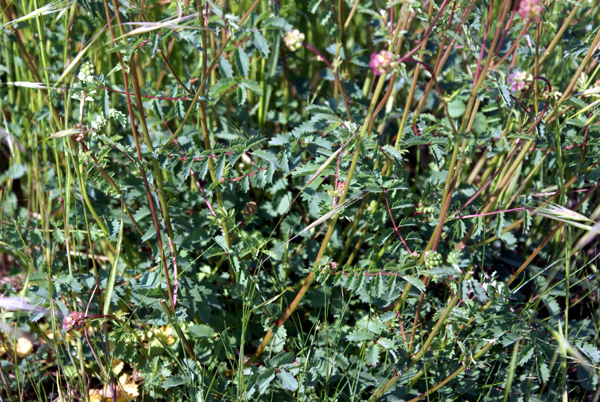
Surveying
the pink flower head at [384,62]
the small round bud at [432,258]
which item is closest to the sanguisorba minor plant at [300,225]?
the small round bud at [432,258]

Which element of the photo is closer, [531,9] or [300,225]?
[531,9]

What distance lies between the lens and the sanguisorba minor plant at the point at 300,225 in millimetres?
1428

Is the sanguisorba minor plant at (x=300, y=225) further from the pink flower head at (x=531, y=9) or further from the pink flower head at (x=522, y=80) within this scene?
the pink flower head at (x=531, y=9)

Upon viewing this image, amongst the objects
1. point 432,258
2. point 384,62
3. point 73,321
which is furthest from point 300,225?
point 384,62

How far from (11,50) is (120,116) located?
134 centimetres

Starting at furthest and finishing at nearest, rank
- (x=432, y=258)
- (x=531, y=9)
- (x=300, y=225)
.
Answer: (x=300, y=225), (x=432, y=258), (x=531, y=9)

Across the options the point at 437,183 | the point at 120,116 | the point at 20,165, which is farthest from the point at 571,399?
the point at 20,165

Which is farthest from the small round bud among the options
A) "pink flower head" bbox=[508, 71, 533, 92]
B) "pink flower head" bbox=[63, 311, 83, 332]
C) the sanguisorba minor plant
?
"pink flower head" bbox=[63, 311, 83, 332]

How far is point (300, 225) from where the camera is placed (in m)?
2.03

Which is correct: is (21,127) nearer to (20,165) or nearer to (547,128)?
(20,165)

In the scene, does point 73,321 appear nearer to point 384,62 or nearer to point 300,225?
point 300,225

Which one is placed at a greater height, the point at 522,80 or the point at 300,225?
the point at 522,80

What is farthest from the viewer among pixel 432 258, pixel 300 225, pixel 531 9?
pixel 300 225

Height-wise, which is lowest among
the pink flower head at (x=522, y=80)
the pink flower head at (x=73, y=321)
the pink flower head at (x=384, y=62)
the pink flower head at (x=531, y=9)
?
the pink flower head at (x=73, y=321)
